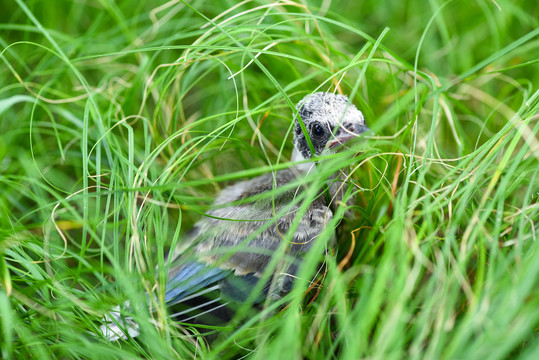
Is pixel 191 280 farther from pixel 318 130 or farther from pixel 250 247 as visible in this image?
pixel 318 130

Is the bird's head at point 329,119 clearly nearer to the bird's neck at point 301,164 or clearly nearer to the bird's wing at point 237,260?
the bird's neck at point 301,164

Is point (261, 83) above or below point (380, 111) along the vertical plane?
above

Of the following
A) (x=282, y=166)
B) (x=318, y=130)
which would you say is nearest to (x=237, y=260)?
(x=282, y=166)

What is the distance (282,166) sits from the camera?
144 cm

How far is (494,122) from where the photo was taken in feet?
8.08

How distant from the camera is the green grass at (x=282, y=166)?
136cm

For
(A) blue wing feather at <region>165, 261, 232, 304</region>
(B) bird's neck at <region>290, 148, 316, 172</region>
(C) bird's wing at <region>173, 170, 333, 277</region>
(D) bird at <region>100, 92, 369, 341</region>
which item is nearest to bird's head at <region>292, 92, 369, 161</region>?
(D) bird at <region>100, 92, 369, 341</region>

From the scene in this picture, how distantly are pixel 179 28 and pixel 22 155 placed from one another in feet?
3.43

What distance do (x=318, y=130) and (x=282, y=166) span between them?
598 mm

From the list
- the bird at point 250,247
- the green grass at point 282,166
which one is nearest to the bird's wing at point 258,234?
the bird at point 250,247

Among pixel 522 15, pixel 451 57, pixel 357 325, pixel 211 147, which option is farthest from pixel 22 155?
pixel 522 15

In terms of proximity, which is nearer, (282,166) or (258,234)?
(282,166)

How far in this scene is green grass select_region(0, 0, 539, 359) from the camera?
136 centimetres

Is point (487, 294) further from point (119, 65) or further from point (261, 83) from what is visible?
point (119, 65)
